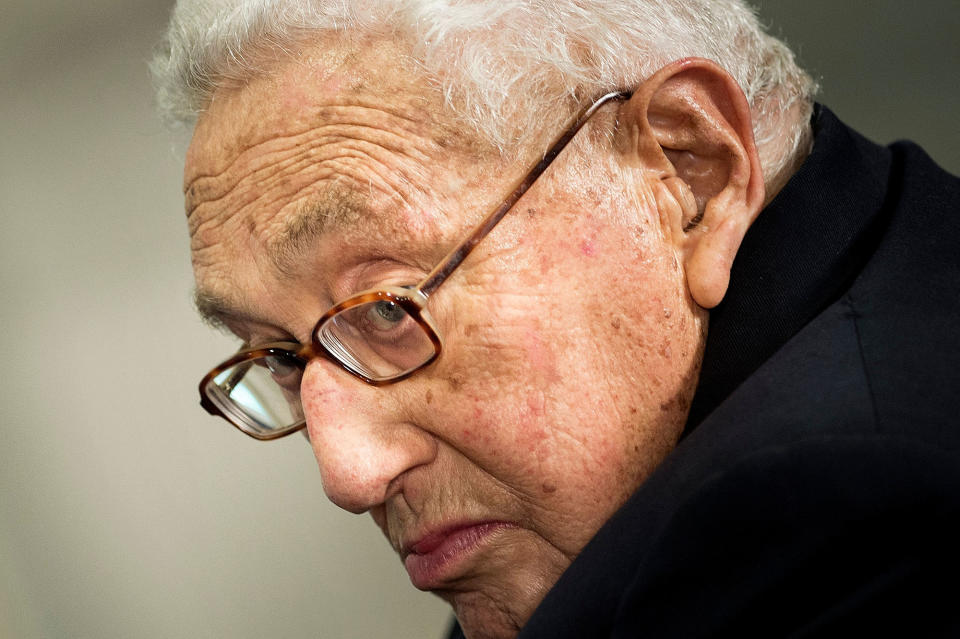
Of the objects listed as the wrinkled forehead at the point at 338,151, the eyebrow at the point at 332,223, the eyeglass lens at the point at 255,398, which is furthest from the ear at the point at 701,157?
the eyeglass lens at the point at 255,398

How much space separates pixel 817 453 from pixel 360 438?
60 centimetres

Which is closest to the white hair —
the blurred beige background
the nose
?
the nose

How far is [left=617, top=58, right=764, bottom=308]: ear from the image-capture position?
1.10 meters

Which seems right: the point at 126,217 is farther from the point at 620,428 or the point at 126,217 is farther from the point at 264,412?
the point at 620,428

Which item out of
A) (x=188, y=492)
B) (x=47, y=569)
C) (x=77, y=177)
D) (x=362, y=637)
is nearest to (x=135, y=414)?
(x=188, y=492)

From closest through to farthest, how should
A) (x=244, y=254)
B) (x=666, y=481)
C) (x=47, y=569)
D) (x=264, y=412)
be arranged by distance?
1. (x=666, y=481)
2. (x=244, y=254)
3. (x=264, y=412)
4. (x=47, y=569)

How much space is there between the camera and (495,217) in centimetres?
108

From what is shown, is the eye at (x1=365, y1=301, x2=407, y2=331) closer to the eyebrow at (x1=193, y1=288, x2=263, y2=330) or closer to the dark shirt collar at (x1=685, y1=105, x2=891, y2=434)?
the eyebrow at (x1=193, y1=288, x2=263, y2=330)

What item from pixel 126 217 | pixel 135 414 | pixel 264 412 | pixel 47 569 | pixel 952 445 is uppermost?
pixel 126 217

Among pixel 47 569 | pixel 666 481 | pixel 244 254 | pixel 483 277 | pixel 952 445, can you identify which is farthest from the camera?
pixel 47 569

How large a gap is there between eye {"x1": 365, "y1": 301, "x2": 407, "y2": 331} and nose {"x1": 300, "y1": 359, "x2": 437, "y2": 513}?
0.27 ft

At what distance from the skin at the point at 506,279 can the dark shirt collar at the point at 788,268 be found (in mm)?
29

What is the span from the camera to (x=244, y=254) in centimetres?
121

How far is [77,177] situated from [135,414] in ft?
2.25
